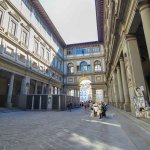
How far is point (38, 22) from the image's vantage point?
2795cm

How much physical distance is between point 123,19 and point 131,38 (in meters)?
1.40

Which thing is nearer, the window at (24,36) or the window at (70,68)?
the window at (24,36)

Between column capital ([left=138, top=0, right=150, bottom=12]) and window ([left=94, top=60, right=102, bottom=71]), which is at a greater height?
window ([left=94, top=60, right=102, bottom=71])

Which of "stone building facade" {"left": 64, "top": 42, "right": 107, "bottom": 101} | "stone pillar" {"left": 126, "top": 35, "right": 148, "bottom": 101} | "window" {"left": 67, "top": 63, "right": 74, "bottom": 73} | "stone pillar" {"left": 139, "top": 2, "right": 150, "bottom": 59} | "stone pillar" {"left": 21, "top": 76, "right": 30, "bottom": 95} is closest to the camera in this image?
"stone pillar" {"left": 139, "top": 2, "right": 150, "bottom": 59}

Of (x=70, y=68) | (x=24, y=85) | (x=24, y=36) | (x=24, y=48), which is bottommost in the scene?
(x=24, y=85)

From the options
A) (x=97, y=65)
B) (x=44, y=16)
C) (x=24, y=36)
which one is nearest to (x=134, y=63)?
(x=24, y=36)

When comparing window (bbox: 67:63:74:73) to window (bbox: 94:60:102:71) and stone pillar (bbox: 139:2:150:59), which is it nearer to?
window (bbox: 94:60:102:71)

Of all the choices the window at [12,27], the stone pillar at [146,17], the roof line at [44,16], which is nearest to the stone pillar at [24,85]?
the window at [12,27]

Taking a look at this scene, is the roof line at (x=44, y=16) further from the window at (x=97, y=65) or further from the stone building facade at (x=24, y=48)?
the window at (x=97, y=65)

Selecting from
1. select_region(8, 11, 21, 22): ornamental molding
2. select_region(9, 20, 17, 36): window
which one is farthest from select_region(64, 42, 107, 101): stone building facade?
select_region(9, 20, 17, 36): window

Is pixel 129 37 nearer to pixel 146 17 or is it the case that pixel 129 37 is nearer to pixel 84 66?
pixel 146 17

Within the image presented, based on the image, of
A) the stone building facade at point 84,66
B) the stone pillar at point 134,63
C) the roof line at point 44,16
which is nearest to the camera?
the stone pillar at point 134,63

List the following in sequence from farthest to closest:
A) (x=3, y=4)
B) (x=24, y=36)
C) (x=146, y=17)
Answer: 1. (x=24, y=36)
2. (x=3, y=4)
3. (x=146, y=17)

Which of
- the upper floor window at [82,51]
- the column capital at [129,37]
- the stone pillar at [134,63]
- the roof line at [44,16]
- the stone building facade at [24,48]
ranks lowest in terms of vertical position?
the stone pillar at [134,63]
